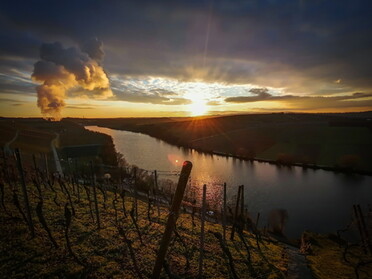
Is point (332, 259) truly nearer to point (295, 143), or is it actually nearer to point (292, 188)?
point (292, 188)

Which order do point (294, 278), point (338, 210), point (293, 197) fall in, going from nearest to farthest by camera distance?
point (294, 278) → point (338, 210) → point (293, 197)

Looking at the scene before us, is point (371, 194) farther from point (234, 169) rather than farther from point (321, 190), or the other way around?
point (234, 169)

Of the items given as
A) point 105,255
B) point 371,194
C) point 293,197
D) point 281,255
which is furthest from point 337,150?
point 105,255

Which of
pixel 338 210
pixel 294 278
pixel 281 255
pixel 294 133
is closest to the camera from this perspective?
pixel 294 278

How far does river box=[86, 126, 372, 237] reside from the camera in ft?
124

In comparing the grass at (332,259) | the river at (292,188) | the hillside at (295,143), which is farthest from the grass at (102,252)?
the hillside at (295,143)

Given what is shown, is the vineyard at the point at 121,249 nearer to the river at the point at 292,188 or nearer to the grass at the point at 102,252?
the grass at the point at 102,252

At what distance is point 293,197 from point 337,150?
5684cm

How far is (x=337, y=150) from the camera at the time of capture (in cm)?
8962

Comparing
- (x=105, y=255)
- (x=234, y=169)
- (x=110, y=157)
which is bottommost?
(x=234, y=169)

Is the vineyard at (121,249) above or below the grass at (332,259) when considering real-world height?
above

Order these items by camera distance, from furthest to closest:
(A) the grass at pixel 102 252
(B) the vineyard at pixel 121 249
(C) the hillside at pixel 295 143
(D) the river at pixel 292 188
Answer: (C) the hillside at pixel 295 143
(D) the river at pixel 292 188
(A) the grass at pixel 102 252
(B) the vineyard at pixel 121 249

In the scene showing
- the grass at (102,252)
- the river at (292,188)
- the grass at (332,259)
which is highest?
the grass at (102,252)

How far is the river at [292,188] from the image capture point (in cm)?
3784
